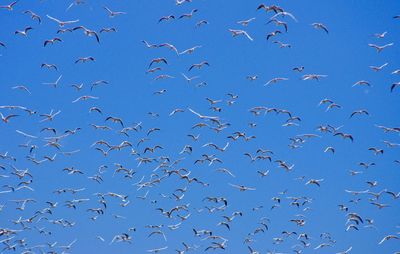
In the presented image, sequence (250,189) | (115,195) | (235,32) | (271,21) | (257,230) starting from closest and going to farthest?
1. (271,21)
2. (235,32)
3. (250,189)
4. (115,195)
5. (257,230)

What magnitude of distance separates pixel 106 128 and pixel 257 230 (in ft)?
57.8

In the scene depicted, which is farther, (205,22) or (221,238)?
(221,238)

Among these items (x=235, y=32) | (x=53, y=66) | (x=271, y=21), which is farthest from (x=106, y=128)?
(x=271, y=21)

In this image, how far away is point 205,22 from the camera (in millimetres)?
37438

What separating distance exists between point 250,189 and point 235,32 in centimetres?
1119

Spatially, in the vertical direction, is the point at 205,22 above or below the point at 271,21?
above

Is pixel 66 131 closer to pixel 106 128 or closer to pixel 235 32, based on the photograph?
pixel 106 128

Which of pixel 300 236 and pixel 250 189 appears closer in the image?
pixel 250 189

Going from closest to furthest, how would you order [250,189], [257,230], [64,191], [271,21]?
[271,21]
[250,189]
[64,191]
[257,230]

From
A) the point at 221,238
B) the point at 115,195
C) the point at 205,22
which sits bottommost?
the point at 221,238

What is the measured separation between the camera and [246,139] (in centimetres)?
4334

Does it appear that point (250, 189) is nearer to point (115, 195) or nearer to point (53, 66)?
point (115, 195)

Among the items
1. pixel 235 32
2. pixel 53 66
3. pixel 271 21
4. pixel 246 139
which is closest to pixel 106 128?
pixel 53 66

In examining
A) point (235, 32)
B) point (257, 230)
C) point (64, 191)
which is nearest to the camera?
point (235, 32)
